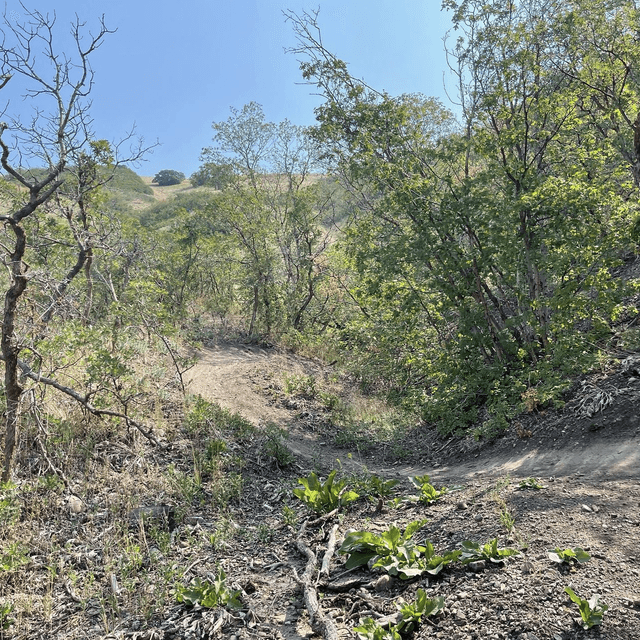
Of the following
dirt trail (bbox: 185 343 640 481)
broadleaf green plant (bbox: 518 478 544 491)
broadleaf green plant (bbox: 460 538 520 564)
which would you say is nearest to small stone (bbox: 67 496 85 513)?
dirt trail (bbox: 185 343 640 481)

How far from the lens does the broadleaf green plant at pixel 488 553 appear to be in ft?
9.31

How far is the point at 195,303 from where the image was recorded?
15.6 m

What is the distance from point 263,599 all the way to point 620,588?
84.1 inches

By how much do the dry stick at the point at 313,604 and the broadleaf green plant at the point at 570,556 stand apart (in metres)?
1.30

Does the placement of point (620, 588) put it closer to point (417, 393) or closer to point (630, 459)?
point (630, 459)

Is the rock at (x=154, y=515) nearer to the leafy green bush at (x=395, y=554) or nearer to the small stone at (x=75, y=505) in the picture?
the small stone at (x=75, y=505)

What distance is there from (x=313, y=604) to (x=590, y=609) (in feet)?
5.04

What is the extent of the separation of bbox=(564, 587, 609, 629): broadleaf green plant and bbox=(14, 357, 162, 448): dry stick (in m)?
4.26

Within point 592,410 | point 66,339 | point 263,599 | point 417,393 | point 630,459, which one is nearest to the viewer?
point 263,599

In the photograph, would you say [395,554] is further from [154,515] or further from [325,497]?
[154,515]

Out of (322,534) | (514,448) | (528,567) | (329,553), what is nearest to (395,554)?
(329,553)

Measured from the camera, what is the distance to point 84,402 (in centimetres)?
485

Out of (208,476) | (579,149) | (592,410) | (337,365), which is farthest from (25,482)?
(337,365)

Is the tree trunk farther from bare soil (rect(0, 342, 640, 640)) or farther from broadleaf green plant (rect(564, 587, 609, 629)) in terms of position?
broadleaf green plant (rect(564, 587, 609, 629))
